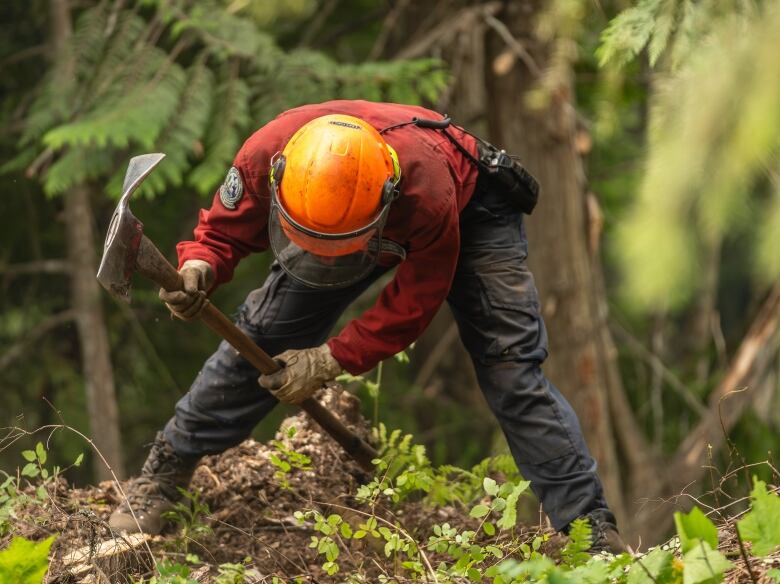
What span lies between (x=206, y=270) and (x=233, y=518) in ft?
4.01

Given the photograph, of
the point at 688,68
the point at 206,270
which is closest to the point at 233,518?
the point at 206,270

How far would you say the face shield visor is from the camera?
11.7 feet

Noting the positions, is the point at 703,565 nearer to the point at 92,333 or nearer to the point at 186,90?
the point at 186,90

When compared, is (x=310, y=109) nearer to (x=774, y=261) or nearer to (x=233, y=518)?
(x=233, y=518)

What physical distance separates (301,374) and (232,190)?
2.32 feet

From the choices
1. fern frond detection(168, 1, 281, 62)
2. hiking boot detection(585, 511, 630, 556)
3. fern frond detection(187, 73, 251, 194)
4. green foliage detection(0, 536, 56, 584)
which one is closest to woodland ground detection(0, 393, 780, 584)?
hiking boot detection(585, 511, 630, 556)

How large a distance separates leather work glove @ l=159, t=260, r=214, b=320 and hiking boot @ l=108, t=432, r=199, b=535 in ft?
2.89

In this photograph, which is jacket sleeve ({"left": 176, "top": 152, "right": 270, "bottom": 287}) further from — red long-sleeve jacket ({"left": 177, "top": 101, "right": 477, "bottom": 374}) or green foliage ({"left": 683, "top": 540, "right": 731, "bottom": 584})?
green foliage ({"left": 683, "top": 540, "right": 731, "bottom": 584})

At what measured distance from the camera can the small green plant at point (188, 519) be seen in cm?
410

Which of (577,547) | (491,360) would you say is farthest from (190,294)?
(577,547)

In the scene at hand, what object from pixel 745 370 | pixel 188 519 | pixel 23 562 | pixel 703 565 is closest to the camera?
pixel 703 565

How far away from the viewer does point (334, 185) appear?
3.46m

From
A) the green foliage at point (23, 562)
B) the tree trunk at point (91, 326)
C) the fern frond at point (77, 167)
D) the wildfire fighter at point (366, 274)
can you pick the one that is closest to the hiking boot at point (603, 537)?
the wildfire fighter at point (366, 274)

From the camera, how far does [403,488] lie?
3.91 meters
